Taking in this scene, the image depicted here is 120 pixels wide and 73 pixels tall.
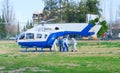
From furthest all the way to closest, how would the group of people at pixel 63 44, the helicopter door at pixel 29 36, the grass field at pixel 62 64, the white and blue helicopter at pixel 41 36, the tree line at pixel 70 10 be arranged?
the tree line at pixel 70 10 → the helicopter door at pixel 29 36 → the white and blue helicopter at pixel 41 36 → the group of people at pixel 63 44 → the grass field at pixel 62 64

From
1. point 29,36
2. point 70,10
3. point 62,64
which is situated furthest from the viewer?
point 70,10

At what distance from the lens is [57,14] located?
89250 millimetres

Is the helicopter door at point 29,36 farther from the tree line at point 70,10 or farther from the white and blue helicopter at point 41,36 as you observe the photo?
the tree line at point 70,10

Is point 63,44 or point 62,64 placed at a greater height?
point 63,44

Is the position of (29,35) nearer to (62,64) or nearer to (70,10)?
(62,64)

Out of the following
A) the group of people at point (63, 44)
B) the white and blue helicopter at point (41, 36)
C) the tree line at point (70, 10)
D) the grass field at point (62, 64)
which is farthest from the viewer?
the tree line at point (70, 10)

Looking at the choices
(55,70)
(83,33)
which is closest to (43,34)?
(83,33)

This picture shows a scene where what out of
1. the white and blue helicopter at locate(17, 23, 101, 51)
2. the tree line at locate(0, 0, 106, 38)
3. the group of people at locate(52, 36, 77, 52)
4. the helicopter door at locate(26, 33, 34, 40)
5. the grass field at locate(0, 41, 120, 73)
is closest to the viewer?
the grass field at locate(0, 41, 120, 73)

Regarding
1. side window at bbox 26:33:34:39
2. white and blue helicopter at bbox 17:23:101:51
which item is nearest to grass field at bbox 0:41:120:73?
white and blue helicopter at bbox 17:23:101:51

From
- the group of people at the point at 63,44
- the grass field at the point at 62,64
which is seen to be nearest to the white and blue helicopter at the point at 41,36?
the group of people at the point at 63,44

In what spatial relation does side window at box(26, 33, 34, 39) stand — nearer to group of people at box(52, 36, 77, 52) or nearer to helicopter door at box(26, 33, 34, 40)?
helicopter door at box(26, 33, 34, 40)

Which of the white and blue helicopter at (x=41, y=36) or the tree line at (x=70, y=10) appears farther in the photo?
the tree line at (x=70, y=10)

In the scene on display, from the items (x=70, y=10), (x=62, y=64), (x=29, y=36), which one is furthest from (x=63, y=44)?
(x=70, y=10)

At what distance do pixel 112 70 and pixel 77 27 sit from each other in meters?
21.8
